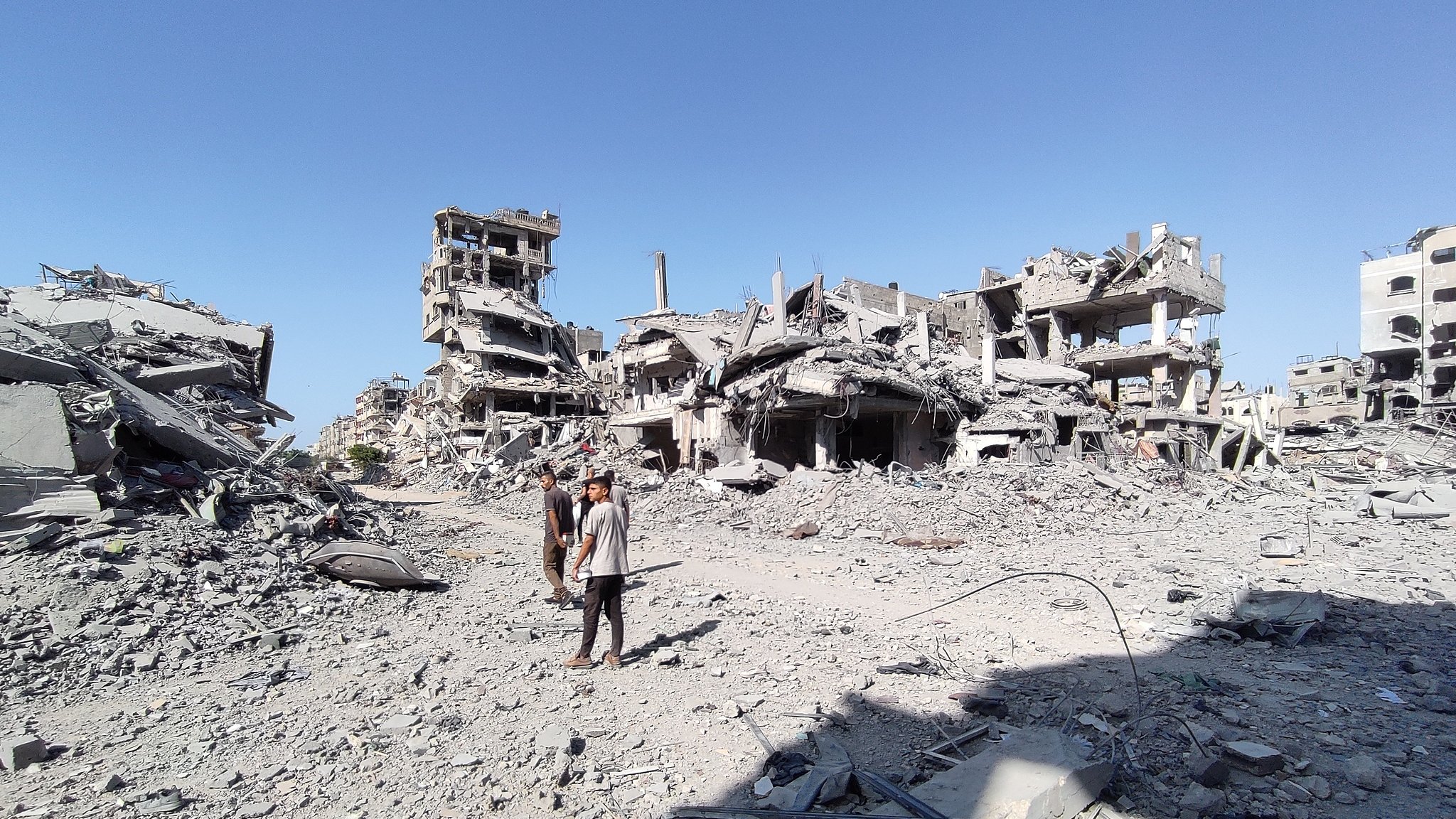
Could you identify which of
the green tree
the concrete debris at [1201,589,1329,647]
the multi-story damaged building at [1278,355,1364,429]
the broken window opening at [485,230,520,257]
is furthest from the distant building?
the broken window opening at [485,230,520,257]

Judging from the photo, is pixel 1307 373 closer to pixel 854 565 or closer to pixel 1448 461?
pixel 1448 461

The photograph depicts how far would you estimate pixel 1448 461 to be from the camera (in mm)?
24938

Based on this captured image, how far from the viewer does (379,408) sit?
163ft

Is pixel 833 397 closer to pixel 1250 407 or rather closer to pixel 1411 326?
pixel 1250 407

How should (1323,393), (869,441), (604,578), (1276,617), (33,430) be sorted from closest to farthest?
(604,578) → (1276,617) → (33,430) → (869,441) → (1323,393)

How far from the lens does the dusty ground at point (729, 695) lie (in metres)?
3.53

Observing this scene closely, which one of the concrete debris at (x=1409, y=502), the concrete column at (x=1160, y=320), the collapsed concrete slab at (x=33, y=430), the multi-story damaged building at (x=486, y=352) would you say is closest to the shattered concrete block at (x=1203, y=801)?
the collapsed concrete slab at (x=33, y=430)

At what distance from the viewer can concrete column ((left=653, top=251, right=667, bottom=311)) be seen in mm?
39469

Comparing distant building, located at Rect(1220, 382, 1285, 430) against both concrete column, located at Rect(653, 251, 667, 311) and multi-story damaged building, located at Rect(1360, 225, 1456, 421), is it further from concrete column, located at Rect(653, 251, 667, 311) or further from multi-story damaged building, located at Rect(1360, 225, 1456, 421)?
concrete column, located at Rect(653, 251, 667, 311)

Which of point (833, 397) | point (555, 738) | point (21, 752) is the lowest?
point (555, 738)

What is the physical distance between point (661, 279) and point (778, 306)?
20096 millimetres

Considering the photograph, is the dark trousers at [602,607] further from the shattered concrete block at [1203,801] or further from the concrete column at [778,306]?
the concrete column at [778,306]

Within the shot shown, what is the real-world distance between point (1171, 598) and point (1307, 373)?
5997 cm

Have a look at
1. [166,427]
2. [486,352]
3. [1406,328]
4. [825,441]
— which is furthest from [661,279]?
[1406,328]
